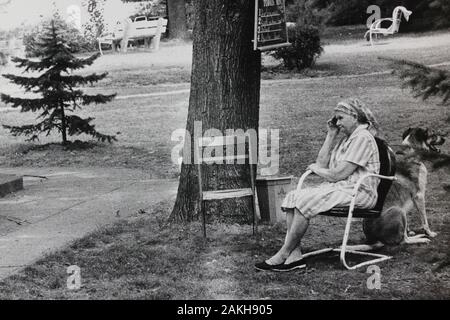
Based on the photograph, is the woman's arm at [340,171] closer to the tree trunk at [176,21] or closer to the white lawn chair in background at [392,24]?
the white lawn chair in background at [392,24]

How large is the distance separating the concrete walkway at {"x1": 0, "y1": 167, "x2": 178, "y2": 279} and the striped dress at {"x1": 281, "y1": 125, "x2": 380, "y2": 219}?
2.44 metres

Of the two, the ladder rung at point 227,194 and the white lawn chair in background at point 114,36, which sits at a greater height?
the white lawn chair in background at point 114,36

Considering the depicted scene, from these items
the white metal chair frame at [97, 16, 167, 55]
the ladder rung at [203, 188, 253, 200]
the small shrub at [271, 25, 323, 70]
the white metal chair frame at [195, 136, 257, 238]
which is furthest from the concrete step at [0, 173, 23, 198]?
the white metal chair frame at [97, 16, 167, 55]

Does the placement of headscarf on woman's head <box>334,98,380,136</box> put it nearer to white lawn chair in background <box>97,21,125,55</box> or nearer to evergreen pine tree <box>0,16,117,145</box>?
evergreen pine tree <box>0,16,117,145</box>

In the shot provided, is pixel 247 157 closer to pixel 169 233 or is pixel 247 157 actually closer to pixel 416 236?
pixel 169 233

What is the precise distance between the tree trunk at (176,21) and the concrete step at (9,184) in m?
17.1

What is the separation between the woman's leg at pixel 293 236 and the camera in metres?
6.17

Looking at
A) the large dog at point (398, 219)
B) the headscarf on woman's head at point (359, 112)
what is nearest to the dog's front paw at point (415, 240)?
the large dog at point (398, 219)

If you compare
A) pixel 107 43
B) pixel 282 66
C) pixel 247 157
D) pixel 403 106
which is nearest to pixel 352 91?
pixel 403 106

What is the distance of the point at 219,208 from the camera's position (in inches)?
306

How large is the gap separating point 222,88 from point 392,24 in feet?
43.5

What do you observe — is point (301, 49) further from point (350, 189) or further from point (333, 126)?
point (350, 189)

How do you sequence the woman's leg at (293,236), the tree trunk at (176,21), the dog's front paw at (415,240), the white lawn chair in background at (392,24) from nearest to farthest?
the woman's leg at (293,236), the dog's front paw at (415,240), the white lawn chair in background at (392,24), the tree trunk at (176,21)
